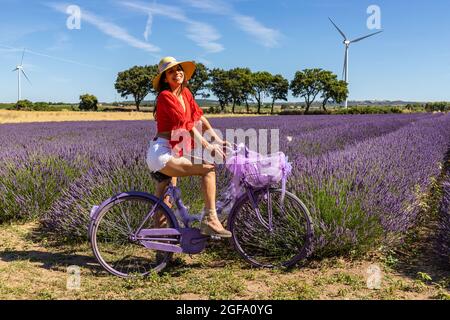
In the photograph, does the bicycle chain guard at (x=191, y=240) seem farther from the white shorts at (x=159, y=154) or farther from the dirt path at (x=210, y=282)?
the white shorts at (x=159, y=154)

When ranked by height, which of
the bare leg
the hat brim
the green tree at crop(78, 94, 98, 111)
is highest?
the green tree at crop(78, 94, 98, 111)

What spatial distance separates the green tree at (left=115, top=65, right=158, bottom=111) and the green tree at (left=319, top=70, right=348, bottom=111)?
30078mm

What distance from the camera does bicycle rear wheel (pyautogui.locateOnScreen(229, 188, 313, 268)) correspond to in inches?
126

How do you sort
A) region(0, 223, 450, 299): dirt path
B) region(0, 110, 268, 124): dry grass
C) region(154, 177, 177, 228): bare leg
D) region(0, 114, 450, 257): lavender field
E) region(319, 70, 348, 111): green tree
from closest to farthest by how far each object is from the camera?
1. region(0, 223, 450, 299): dirt path
2. region(154, 177, 177, 228): bare leg
3. region(0, 114, 450, 257): lavender field
4. region(0, 110, 268, 124): dry grass
5. region(319, 70, 348, 111): green tree

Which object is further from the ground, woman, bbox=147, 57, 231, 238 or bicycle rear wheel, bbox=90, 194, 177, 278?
woman, bbox=147, 57, 231, 238

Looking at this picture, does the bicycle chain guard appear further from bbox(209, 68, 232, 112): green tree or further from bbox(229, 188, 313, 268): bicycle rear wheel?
bbox(209, 68, 232, 112): green tree

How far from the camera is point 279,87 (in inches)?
3214

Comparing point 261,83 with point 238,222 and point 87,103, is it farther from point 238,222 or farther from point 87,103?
point 238,222

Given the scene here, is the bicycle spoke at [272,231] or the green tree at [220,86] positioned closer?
the bicycle spoke at [272,231]

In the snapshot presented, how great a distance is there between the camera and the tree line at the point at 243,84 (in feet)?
249

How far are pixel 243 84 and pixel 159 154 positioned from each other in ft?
254

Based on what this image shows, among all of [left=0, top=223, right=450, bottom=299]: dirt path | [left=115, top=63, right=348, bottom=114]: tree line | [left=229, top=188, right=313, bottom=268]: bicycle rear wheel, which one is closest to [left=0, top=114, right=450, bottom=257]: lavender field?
[left=229, top=188, right=313, bottom=268]: bicycle rear wheel

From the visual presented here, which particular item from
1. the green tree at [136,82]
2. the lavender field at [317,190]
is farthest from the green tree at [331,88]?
the lavender field at [317,190]
